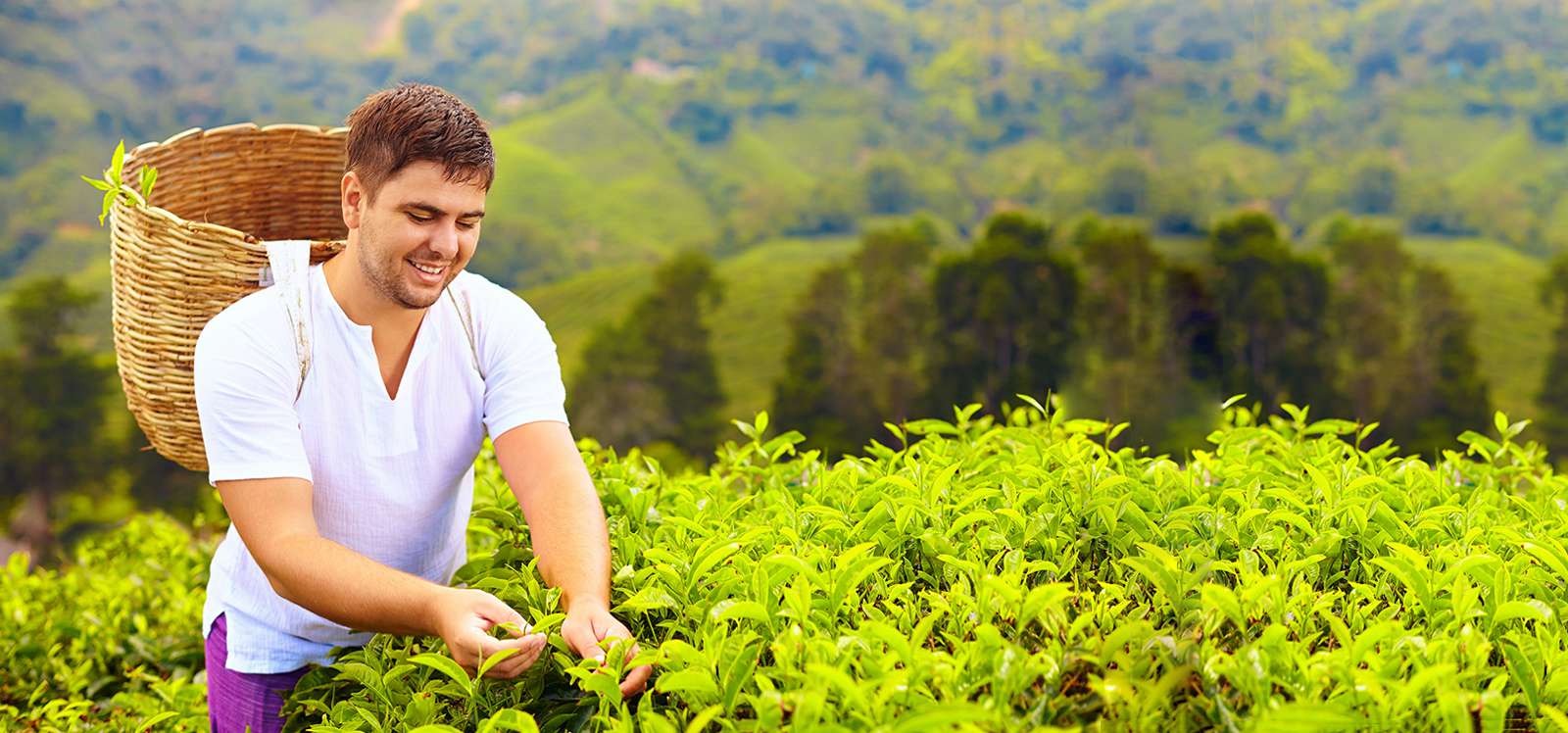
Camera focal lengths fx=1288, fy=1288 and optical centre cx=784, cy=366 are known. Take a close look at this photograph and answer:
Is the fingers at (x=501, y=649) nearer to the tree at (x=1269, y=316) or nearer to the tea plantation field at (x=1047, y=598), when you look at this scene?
the tea plantation field at (x=1047, y=598)

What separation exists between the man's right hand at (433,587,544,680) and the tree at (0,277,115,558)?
15.7 m

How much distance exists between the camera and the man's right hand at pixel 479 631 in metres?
1.85

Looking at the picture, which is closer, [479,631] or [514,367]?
[479,631]

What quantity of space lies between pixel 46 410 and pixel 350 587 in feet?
51.8

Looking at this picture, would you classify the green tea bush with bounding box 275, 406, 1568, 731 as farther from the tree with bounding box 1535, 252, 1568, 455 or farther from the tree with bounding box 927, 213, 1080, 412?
the tree with bounding box 1535, 252, 1568, 455

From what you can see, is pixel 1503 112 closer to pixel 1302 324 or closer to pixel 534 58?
pixel 1302 324

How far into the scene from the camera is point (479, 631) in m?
1.89

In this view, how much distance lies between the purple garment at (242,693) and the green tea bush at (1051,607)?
24 centimetres

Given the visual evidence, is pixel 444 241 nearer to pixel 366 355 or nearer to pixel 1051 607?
pixel 366 355

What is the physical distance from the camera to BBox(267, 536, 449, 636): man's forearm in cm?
202

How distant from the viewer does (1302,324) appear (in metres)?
14.7

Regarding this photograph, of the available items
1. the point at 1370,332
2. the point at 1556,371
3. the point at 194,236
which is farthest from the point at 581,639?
the point at 1556,371

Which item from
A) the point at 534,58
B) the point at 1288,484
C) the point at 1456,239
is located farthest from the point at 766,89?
the point at 1288,484

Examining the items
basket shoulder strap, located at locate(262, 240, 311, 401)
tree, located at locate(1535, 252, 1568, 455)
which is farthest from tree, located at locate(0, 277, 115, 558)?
tree, located at locate(1535, 252, 1568, 455)
